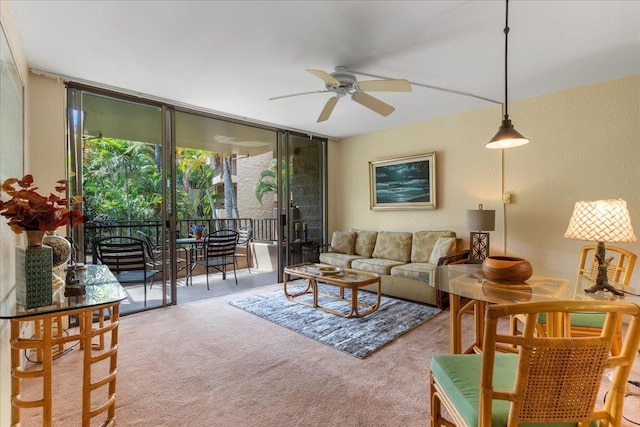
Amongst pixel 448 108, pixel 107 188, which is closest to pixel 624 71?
pixel 448 108

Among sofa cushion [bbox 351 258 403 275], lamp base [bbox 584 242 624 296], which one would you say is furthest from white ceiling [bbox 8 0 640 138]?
sofa cushion [bbox 351 258 403 275]

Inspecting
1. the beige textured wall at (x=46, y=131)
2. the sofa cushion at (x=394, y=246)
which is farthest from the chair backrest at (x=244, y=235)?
the beige textured wall at (x=46, y=131)

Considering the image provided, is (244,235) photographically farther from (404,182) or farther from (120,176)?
(404,182)

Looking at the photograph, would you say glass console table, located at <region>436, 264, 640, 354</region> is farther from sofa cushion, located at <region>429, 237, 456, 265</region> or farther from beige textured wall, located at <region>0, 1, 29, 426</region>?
beige textured wall, located at <region>0, 1, 29, 426</region>

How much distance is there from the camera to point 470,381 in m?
1.27

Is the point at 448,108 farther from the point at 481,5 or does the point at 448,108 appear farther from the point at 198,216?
the point at 198,216

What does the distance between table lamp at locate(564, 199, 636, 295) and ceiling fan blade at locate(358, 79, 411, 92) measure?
4.84 feet

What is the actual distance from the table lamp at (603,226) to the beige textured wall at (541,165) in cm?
202

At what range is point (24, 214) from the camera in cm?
143

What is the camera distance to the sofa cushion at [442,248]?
13.2 ft

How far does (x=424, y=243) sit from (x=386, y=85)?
2.57m

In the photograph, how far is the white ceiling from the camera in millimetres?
2066

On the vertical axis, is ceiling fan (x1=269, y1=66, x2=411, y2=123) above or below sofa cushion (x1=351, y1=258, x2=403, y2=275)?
above

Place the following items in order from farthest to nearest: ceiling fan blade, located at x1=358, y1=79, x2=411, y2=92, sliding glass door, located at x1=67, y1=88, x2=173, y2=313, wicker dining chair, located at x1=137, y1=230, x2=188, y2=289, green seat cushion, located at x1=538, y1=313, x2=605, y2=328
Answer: wicker dining chair, located at x1=137, y1=230, x2=188, y2=289, sliding glass door, located at x1=67, y1=88, x2=173, y2=313, ceiling fan blade, located at x1=358, y1=79, x2=411, y2=92, green seat cushion, located at x1=538, y1=313, x2=605, y2=328
